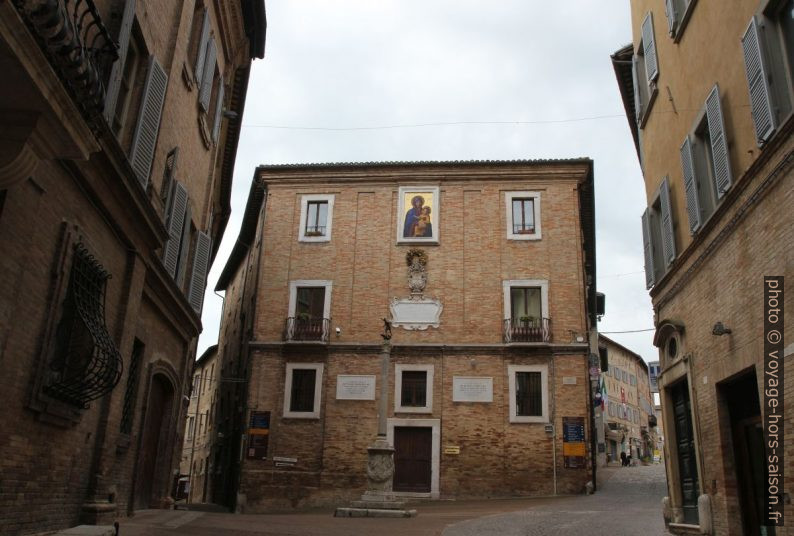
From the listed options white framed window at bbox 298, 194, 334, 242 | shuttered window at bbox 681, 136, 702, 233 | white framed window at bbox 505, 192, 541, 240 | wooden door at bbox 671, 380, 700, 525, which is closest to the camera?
shuttered window at bbox 681, 136, 702, 233

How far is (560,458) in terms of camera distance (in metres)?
22.1

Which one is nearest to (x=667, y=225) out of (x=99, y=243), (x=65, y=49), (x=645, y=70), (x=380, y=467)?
(x=645, y=70)

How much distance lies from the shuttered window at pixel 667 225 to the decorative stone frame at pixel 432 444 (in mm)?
12436

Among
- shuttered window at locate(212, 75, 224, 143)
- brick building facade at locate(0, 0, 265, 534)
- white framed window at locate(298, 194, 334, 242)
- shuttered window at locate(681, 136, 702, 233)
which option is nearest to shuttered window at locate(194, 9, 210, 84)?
brick building facade at locate(0, 0, 265, 534)

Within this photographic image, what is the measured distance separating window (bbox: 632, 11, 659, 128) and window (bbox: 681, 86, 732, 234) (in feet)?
8.03

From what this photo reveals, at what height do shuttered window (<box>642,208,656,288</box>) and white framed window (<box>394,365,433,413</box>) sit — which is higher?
shuttered window (<box>642,208,656,288</box>)

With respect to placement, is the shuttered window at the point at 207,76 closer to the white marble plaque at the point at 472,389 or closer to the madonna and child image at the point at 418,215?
the madonna and child image at the point at 418,215

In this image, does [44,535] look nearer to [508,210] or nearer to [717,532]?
[717,532]

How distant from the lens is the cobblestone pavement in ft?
38.3

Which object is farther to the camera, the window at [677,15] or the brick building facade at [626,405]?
the brick building facade at [626,405]

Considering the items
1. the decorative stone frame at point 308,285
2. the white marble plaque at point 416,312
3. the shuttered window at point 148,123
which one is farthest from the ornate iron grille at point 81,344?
the decorative stone frame at point 308,285

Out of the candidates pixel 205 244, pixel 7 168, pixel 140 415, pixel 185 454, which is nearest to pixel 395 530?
pixel 140 415

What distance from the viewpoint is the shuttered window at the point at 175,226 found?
1215cm

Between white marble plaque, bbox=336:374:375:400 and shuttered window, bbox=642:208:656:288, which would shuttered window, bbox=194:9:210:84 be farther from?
white marble plaque, bbox=336:374:375:400
